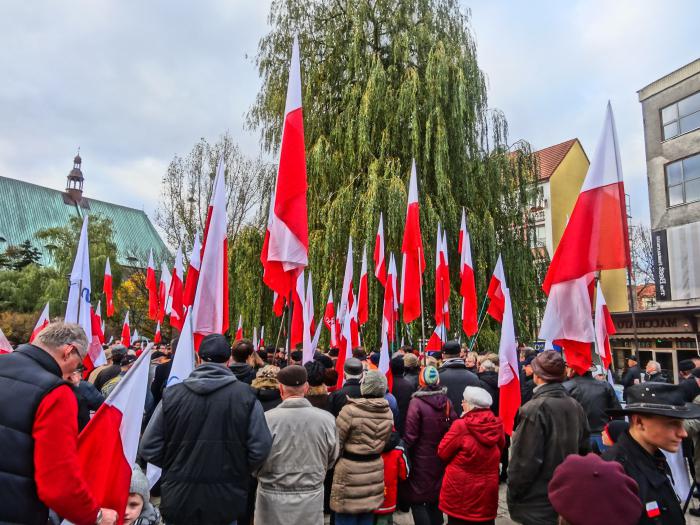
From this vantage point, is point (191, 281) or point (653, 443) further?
point (191, 281)

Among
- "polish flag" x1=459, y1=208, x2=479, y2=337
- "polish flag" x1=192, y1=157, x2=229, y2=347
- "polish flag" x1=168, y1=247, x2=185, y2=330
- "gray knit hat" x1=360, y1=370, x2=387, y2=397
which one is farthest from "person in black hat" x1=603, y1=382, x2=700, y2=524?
"polish flag" x1=168, y1=247, x2=185, y2=330

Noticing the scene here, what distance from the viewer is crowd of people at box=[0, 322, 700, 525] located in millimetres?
2090

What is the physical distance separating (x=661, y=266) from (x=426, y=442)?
810 inches

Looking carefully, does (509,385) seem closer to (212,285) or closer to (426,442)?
(426,442)

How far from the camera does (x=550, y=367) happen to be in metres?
3.30

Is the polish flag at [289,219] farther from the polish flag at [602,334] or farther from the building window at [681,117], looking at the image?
the building window at [681,117]

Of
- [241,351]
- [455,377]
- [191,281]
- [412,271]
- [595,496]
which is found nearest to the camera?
[595,496]

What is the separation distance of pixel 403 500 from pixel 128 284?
33.3 meters

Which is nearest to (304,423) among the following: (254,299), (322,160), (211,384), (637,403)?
(211,384)

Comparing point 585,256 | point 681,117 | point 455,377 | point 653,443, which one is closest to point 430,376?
point 455,377

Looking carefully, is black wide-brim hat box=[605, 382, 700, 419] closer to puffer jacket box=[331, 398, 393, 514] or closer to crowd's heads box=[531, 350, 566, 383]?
crowd's heads box=[531, 350, 566, 383]

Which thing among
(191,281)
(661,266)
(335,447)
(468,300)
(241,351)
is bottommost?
(335,447)

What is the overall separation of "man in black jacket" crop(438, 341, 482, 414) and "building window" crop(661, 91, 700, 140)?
19503mm

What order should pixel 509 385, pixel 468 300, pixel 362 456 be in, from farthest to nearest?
pixel 468 300 < pixel 509 385 < pixel 362 456
